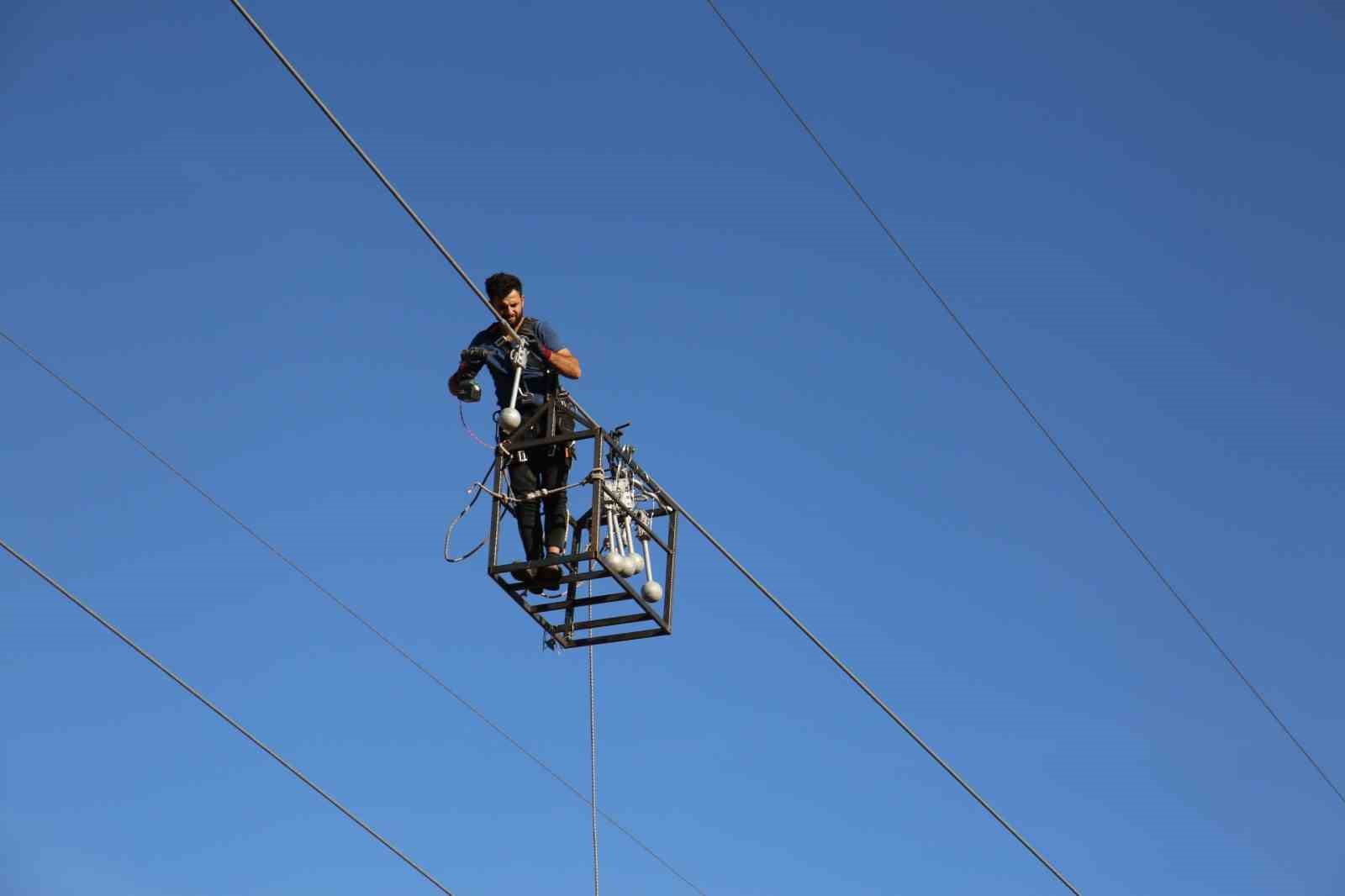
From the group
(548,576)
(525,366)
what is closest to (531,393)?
(525,366)

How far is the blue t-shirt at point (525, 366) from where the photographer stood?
11516 millimetres

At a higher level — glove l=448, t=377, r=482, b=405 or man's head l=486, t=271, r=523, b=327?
man's head l=486, t=271, r=523, b=327

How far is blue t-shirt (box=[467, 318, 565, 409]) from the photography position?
453 inches

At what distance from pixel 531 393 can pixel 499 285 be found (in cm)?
62

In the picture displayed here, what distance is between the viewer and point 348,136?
921 cm

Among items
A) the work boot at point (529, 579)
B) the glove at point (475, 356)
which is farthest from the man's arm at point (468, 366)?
the work boot at point (529, 579)

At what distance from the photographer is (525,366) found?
1159 cm

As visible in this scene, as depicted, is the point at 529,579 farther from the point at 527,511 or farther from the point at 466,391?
the point at 466,391

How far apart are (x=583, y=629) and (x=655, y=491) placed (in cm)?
89

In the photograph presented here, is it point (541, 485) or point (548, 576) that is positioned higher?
point (541, 485)

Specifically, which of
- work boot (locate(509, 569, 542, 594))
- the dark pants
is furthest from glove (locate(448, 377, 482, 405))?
work boot (locate(509, 569, 542, 594))

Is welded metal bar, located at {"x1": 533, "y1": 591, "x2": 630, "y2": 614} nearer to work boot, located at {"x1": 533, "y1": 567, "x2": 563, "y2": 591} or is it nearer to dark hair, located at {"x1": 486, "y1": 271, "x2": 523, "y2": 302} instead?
work boot, located at {"x1": 533, "y1": 567, "x2": 563, "y2": 591}

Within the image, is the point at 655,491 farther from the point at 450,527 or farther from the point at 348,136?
the point at 348,136

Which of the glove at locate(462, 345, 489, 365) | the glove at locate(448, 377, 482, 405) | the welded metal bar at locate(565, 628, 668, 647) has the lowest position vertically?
the welded metal bar at locate(565, 628, 668, 647)
